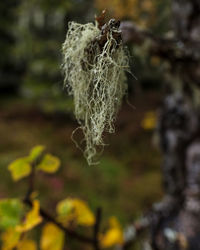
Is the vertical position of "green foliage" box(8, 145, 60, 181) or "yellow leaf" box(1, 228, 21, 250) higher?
"green foliage" box(8, 145, 60, 181)

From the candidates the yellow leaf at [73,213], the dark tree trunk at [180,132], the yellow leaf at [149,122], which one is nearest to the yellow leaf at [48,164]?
the yellow leaf at [73,213]

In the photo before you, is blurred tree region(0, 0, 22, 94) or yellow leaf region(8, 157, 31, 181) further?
blurred tree region(0, 0, 22, 94)

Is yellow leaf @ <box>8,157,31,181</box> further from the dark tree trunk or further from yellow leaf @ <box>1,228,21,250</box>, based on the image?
the dark tree trunk

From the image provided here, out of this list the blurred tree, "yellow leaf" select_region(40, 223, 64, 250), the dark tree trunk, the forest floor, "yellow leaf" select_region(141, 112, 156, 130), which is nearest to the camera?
"yellow leaf" select_region(40, 223, 64, 250)

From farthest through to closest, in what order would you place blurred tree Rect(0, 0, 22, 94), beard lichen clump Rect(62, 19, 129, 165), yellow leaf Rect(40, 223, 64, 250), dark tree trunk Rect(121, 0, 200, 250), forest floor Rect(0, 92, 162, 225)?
blurred tree Rect(0, 0, 22, 94)
forest floor Rect(0, 92, 162, 225)
dark tree trunk Rect(121, 0, 200, 250)
yellow leaf Rect(40, 223, 64, 250)
beard lichen clump Rect(62, 19, 129, 165)

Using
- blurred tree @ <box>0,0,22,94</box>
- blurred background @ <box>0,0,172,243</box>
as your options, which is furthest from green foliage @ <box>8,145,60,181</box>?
blurred tree @ <box>0,0,22,94</box>

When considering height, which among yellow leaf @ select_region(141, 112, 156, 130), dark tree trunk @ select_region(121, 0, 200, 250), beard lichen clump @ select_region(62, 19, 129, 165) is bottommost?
yellow leaf @ select_region(141, 112, 156, 130)

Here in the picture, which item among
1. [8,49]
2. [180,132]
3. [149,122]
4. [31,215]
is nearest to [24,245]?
[31,215]

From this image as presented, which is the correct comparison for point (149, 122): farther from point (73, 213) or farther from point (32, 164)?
point (32, 164)
